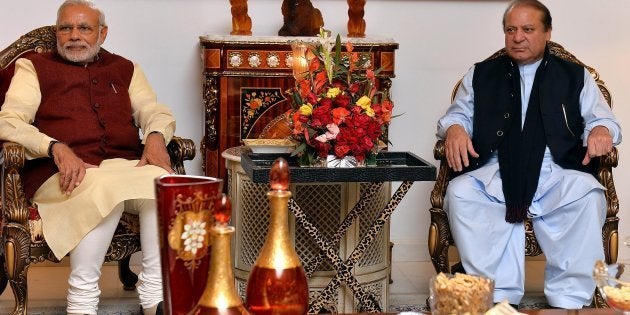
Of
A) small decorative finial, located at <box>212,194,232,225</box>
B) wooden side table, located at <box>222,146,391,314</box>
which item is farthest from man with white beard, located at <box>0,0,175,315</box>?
small decorative finial, located at <box>212,194,232,225</box>

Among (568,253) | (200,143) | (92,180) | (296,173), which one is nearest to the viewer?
(296,173)

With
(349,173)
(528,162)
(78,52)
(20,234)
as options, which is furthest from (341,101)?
(20,234)

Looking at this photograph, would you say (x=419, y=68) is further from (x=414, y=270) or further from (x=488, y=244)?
(x=488, y=244)

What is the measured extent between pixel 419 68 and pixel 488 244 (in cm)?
149

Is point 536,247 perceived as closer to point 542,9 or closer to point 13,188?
point 542,9

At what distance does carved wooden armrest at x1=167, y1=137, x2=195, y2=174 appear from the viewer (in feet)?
13.7

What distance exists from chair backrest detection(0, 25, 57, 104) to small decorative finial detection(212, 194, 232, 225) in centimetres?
244

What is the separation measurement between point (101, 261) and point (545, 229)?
1.82 meters

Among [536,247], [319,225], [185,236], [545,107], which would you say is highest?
[545,107]

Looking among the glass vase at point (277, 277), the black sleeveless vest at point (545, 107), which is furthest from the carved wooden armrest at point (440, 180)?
the glass vase at point (277, 277)

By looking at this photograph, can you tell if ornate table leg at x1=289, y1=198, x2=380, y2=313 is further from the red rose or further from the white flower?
the white flower

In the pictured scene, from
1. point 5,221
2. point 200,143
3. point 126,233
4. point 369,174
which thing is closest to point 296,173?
point 369,174

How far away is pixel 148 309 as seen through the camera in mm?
3869

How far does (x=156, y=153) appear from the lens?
404 cm
